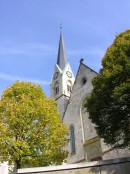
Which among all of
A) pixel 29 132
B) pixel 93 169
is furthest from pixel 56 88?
pixel 93 169

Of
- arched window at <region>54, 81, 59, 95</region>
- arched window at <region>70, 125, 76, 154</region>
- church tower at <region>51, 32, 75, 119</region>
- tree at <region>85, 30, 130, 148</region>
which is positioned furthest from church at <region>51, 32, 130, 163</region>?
tree at <region>85, 30, 130, 148</region>

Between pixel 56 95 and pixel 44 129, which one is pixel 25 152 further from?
pixel 56 95

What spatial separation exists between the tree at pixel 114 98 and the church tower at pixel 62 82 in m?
21.3

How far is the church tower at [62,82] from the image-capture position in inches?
1570

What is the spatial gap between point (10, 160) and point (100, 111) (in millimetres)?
7451

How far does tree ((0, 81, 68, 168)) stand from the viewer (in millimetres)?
17594

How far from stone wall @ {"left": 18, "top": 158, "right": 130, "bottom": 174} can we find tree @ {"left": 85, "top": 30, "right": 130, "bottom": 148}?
196 cm

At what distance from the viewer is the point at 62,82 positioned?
4331 centimetres

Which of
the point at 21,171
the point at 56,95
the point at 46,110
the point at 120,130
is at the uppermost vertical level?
the point at 56,95

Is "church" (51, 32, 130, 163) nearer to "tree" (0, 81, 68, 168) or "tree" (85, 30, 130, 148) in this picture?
"tree" (0, 81, 68, 168)

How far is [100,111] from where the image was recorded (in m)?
15.9

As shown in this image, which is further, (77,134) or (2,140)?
(77,134)

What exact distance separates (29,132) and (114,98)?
7139 millimetres

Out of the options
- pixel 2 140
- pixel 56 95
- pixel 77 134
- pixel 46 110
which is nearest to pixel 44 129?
pixel 46 110
